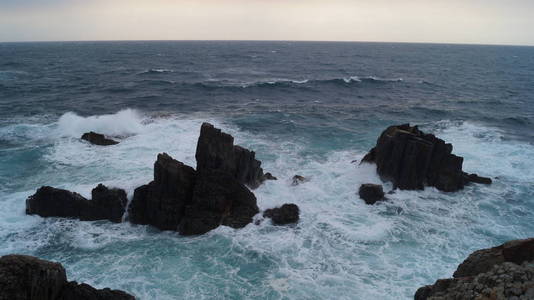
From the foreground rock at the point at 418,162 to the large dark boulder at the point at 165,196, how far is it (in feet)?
47.5

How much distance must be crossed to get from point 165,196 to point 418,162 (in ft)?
57.4

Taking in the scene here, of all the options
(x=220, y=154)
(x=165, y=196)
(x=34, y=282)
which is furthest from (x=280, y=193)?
(x=34, y=282)

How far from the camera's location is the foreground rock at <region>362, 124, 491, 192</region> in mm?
26359

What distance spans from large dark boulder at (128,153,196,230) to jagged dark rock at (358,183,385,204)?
1150 centimetres

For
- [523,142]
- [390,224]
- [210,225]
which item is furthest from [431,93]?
[210,225]

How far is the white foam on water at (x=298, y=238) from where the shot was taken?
17.1 metres

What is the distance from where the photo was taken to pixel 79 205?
22.1 meters

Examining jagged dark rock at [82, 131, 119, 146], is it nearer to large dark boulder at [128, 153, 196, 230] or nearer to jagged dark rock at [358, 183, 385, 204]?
large dark boulder at [128, 153, 196, 230]

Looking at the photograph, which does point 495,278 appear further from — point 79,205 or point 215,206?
point 79,205

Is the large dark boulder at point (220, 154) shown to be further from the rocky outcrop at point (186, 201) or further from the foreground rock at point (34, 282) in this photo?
the foreground rock at point (34, 282)

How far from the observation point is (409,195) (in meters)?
26.0

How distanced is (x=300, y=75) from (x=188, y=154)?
6274cm

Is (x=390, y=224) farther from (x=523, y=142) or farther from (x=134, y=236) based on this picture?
(x=523, y=142)

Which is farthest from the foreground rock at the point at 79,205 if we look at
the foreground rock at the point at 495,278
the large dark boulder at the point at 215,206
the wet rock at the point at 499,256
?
the wet rock at the point at 499,256
